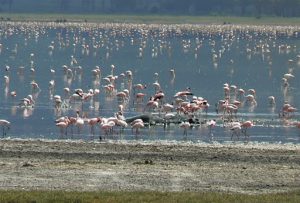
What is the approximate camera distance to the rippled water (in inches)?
1286

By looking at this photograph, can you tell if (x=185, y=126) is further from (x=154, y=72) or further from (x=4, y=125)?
(x=154, y=72)

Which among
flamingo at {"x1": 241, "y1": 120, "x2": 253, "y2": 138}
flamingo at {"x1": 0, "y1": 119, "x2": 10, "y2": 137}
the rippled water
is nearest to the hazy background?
the rippled water

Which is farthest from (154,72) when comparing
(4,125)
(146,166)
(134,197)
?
(134,197)

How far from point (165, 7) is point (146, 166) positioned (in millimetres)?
157525

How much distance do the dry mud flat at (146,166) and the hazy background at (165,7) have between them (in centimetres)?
13616

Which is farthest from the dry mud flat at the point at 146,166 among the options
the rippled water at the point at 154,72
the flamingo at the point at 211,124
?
the rippled water at the point at 154,72

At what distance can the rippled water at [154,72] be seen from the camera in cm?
3266

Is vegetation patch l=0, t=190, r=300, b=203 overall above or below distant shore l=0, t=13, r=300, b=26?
above

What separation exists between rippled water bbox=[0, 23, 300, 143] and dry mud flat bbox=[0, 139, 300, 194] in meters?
3.65

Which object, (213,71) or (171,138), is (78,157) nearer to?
(171,138)

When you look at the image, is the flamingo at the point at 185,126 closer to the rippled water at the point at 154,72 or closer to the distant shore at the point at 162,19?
the rippled water at the point at 154,72

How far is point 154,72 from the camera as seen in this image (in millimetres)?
59469

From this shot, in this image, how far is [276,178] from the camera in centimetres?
2106

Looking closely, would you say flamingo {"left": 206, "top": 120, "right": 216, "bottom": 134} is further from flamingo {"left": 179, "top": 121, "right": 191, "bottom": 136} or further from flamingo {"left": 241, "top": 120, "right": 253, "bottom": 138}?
flamingo {"left": 241, "top": 120, "right": 253, "bottom": 138}
